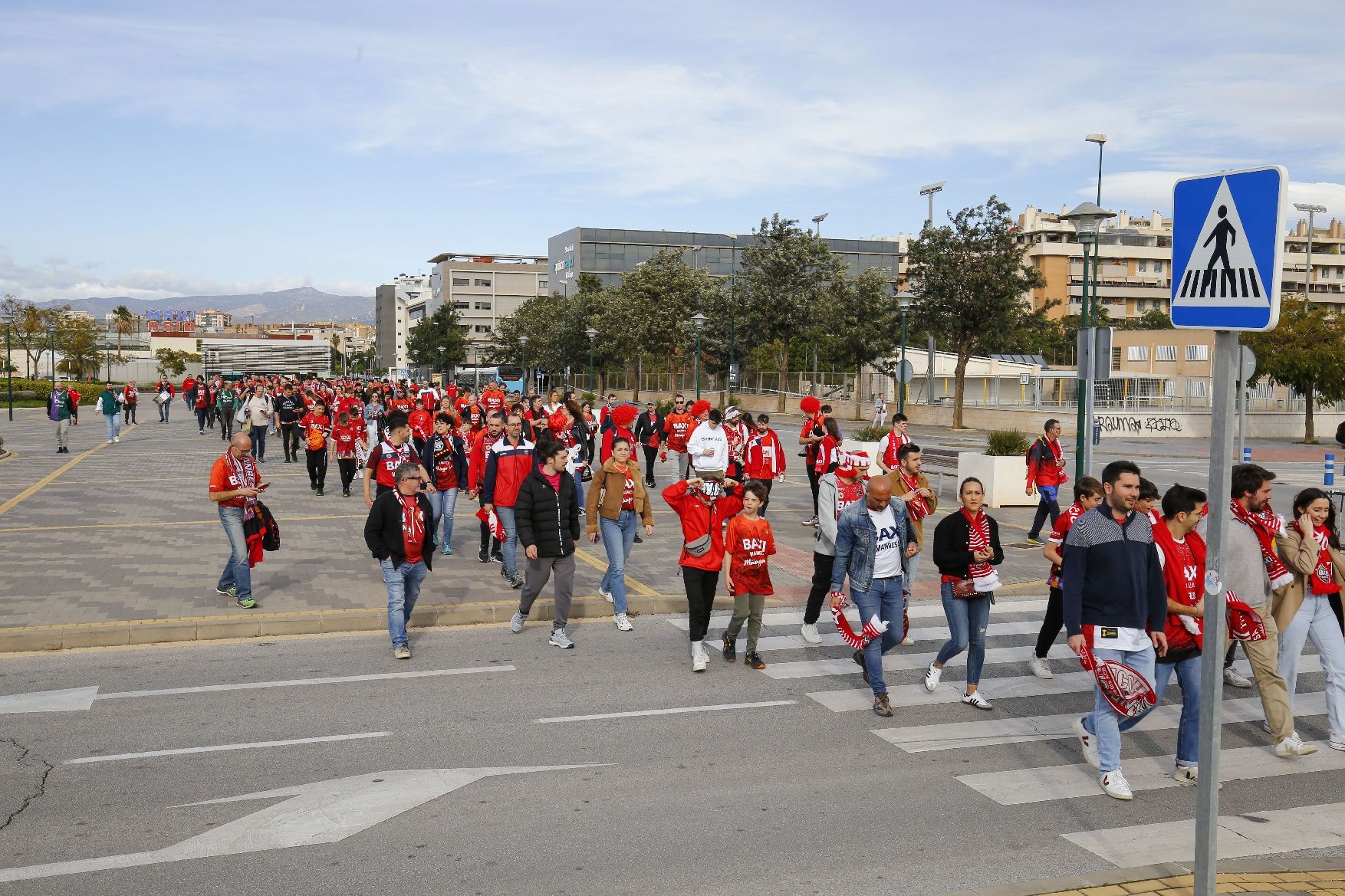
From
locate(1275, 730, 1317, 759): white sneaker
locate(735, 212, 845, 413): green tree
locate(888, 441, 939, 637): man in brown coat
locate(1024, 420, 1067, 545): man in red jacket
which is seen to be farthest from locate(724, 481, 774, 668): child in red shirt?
locate(735, 212, 845, 413): green tree

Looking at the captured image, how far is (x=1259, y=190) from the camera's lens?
378cm

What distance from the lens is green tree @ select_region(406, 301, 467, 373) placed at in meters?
107

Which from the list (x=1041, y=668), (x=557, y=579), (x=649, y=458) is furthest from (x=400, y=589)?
(x=649, y=458)

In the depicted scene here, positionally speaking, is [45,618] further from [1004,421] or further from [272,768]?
[1004,421]

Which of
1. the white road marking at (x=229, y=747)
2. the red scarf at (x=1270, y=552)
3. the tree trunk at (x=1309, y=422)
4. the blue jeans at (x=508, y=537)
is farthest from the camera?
the tree trunk at (x=1309, y=422)

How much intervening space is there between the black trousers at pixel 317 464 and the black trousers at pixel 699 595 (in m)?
12.5

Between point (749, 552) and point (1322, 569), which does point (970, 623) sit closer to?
point (749, 552)

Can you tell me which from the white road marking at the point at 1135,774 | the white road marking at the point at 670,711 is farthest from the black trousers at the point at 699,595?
the white road marking at the point at 1135,774

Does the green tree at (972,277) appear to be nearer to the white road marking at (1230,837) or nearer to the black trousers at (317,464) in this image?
the black trousers at (317,464)

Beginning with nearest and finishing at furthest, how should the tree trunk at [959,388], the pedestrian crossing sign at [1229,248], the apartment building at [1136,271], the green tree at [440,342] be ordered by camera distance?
the pedestrian crossing sign at [1229,248]
the tree trunk at [959,388]
the green tree at [440,342]
the apartment building at [1136,271]

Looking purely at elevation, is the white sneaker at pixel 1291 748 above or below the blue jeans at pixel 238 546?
below

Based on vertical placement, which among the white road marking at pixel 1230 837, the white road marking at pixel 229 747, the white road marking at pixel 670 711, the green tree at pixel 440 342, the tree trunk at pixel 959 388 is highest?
the green tree at pixel 440 342

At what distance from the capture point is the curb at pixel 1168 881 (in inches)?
193

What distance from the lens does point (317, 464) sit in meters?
20.0
